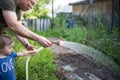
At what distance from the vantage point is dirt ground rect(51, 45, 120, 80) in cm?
583

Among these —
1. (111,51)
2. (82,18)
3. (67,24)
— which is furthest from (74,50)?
(67,24)

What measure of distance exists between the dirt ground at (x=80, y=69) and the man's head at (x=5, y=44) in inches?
85.7

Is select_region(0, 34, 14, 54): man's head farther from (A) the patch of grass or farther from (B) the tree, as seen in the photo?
(B) the tree

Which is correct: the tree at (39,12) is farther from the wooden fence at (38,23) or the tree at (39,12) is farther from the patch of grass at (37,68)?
the patch of grass at (37,68)

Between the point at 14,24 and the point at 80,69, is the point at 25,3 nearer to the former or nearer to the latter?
the point at 14,24

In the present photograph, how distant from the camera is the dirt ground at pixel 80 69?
5828mm

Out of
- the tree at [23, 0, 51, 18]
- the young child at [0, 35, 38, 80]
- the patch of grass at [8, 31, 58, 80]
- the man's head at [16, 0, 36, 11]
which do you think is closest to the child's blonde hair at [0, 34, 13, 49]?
the young child at [0, 35, 38, 80]

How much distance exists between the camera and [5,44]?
355 centimetres

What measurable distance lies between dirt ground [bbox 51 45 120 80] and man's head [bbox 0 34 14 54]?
2176 millimetres

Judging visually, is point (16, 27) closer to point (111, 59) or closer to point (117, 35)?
point (111, 59)

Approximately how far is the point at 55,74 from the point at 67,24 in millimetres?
7787

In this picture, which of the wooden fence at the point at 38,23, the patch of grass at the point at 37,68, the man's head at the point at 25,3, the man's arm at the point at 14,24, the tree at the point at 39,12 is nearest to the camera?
the man's arm at the point at 14,24

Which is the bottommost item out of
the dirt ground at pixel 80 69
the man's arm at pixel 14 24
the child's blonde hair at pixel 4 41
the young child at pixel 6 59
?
the dirt ground at pixel 80 69

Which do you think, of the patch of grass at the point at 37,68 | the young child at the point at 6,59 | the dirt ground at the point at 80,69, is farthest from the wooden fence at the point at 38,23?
the young child at the point at 6,59
